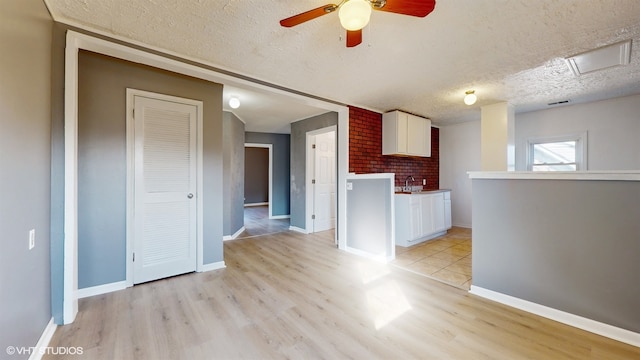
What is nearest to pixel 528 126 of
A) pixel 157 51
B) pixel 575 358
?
pixel 575 358

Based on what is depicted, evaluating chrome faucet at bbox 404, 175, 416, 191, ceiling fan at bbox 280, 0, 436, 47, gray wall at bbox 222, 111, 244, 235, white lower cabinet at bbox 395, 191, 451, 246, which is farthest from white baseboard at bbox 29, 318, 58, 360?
chrome faucet at bbox 404, 175, 416, 191

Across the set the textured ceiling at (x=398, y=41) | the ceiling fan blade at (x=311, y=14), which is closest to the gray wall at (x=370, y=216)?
the textured ceiling at (x=398, y=41)

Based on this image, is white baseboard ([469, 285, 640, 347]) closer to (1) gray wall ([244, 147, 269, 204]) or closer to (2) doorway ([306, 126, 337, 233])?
(2) doorway ([306, 126, 337, 233])

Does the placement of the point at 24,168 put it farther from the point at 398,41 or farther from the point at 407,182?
the point at 407,182

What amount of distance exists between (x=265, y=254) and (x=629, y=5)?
437 centimetres

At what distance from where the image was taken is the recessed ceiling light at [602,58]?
7.82 ft

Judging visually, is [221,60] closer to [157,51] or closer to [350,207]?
[157,51]

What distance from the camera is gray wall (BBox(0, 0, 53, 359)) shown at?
4.17 feet

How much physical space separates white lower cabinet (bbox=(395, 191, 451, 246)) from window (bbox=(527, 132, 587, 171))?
1825 millimetres

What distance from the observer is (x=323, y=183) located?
221 inches

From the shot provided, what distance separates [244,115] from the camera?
17.1ft

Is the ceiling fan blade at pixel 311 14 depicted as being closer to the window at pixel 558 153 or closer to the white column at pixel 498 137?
the white column at pixel 498 137

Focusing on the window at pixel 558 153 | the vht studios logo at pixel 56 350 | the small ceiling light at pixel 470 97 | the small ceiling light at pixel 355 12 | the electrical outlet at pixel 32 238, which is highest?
the small ceiling light at pixel 470 97

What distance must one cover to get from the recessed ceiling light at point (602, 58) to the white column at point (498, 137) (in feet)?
4.11
